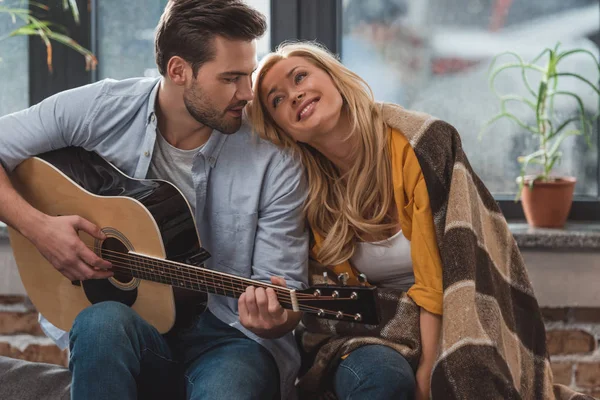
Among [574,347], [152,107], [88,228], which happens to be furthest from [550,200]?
[88,228]

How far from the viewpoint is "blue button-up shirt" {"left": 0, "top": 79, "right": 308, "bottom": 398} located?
5.60 feet

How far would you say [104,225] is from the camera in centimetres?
168

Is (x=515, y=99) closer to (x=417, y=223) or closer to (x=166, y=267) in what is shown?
(x=417, y=223)

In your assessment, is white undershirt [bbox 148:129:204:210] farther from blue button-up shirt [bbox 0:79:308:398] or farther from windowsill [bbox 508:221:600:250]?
windowsill [bbox 508:221:600:250]

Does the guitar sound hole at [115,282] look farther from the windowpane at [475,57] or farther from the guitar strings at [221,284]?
the windowpane at [475,57]

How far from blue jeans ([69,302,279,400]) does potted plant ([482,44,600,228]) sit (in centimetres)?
97

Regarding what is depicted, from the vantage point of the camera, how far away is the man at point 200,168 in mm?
1656

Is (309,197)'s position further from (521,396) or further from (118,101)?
(521,396)

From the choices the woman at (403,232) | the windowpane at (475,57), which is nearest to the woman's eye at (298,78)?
the woman at (403,232)

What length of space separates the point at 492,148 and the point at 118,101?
1.15 meters

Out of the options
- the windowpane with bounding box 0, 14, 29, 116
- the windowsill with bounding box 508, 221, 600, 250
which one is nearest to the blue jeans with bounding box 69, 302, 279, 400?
the windowsill with bounding box 508, 221, 600, 250

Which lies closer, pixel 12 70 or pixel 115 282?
pixel 115 282

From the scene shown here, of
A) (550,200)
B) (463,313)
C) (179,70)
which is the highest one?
(179,70)

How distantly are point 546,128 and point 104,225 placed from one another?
4.37 feet
